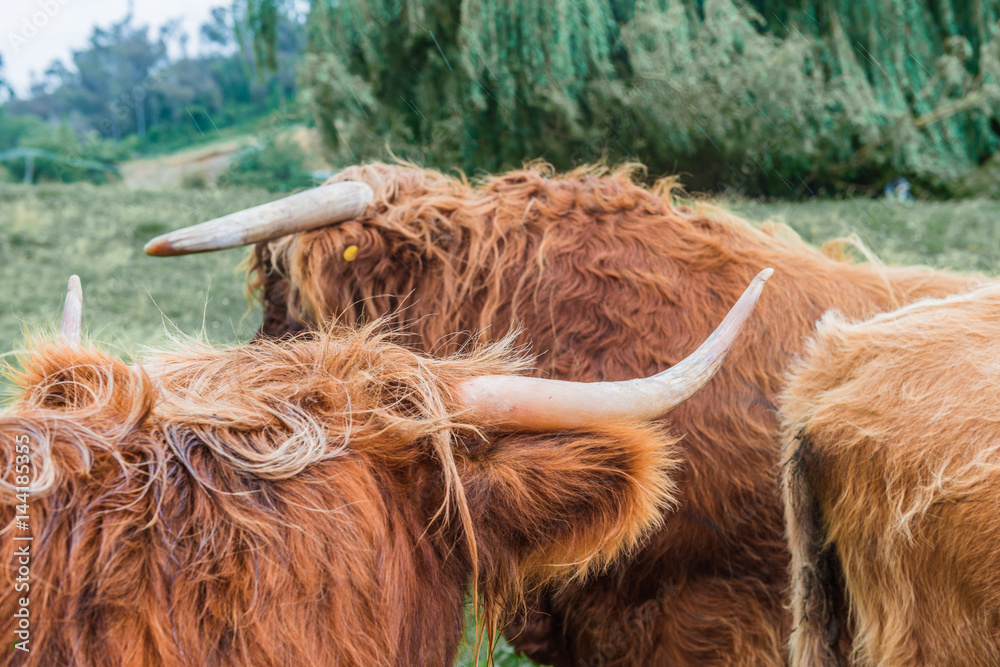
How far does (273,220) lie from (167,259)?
274 inches

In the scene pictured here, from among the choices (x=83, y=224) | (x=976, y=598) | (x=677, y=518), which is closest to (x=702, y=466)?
(x=677, y=518)

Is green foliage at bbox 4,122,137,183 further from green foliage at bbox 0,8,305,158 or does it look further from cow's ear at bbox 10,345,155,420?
cow's ear at bbox 10,345,155,420

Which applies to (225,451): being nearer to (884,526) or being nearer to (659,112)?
(884,526)

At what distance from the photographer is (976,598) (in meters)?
1.54

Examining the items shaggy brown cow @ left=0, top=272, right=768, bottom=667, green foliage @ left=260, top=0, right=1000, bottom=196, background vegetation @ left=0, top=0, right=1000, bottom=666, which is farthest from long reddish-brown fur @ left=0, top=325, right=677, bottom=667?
green foliage @ left=260, top=0, right=1000, bottom=196

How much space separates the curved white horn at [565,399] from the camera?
132cm

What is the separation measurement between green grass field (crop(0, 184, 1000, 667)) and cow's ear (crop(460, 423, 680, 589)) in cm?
470

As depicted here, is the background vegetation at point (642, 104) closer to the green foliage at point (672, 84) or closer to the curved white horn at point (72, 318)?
the green foliage at point (672, 84)

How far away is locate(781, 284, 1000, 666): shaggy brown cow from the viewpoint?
1.56 m

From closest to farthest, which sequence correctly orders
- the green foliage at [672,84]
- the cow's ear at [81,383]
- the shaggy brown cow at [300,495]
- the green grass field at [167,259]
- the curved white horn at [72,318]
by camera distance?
the shaggy brown cow at [300,495]
the cow's ear at [81,383]
the curved white horn at [72,318]
the green grass field at [167,259]
the green foliage at [672,84]

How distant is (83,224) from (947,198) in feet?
39.7

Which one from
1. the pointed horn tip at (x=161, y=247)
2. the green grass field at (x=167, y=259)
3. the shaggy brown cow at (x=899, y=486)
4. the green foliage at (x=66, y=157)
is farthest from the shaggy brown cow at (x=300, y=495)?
the green foliage at (x=66, y=157)

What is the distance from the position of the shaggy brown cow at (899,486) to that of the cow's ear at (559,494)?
28.0 inches

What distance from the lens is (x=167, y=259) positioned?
28.0ft
